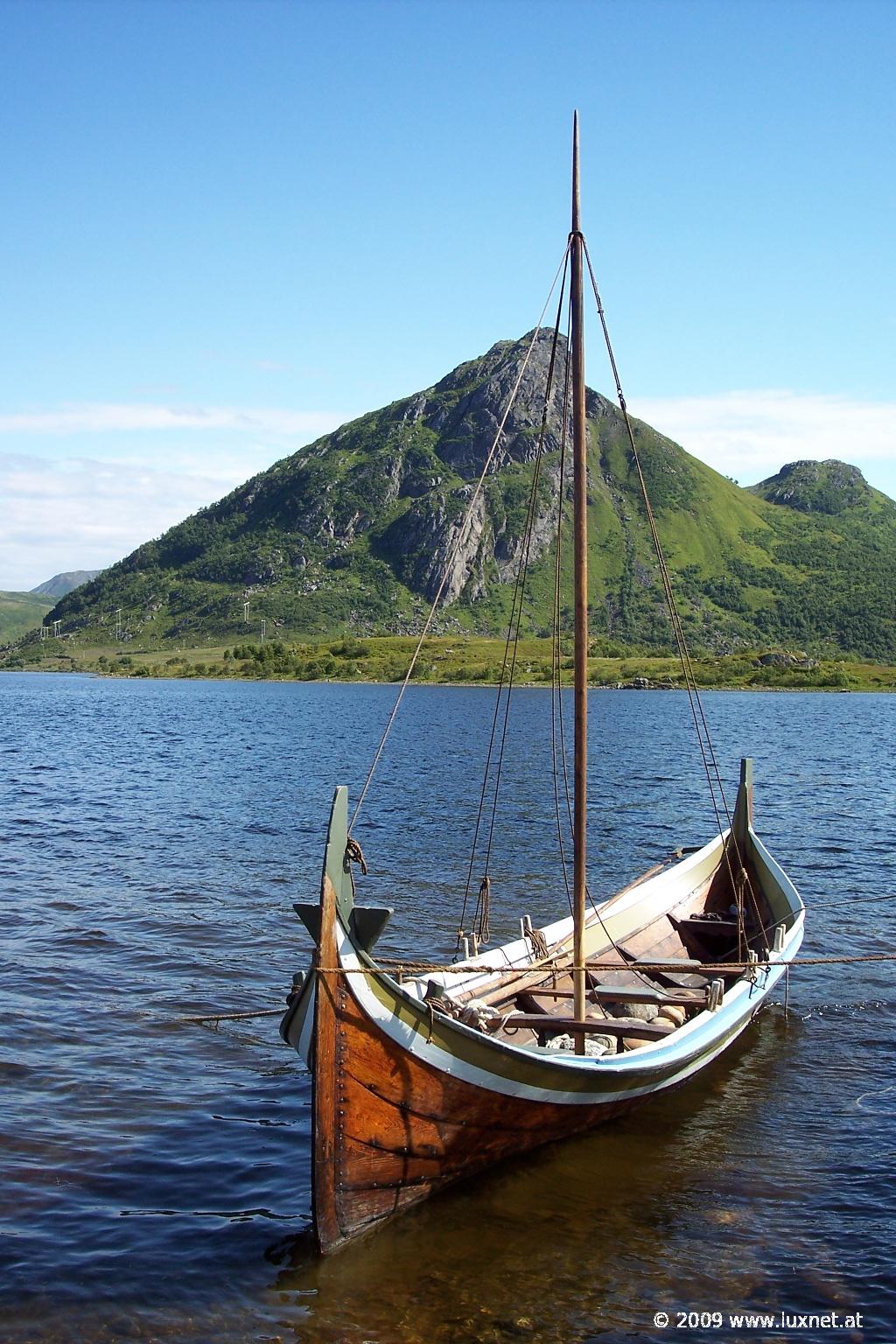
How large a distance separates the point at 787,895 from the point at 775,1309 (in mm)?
11569

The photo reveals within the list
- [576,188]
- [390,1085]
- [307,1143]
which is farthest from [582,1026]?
[576,188]

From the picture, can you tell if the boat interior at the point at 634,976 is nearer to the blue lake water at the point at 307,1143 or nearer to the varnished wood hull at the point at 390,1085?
the varnished wood hull at the point at 390,1085

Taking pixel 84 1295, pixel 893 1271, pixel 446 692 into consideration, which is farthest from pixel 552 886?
pixel 446 692

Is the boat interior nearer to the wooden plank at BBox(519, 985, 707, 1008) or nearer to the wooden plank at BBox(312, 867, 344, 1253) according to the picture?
the wooden plank at BBox(519, 985, 707, 1008)

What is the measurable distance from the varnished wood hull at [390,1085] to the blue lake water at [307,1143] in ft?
1.68

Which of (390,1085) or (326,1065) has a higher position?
(326,1065)

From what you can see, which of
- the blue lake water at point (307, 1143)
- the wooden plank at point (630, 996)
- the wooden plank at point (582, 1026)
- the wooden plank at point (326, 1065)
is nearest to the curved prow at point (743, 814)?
the blue lake water at point (307, 1143)

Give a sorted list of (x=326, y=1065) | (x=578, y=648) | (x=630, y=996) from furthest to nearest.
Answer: (x=630, y=996) < (x=578, y=648) < (x=326, y=1065)

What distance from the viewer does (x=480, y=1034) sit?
1235cm

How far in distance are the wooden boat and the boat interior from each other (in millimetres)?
41

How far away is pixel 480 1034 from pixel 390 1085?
113 centimetres

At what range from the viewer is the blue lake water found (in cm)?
1132

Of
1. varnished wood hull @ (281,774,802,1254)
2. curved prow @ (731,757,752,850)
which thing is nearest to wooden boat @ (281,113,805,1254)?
varnished wood hull @ (281,774,802,1254)

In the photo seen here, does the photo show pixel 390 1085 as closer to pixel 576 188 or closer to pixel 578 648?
pixel 578 648
